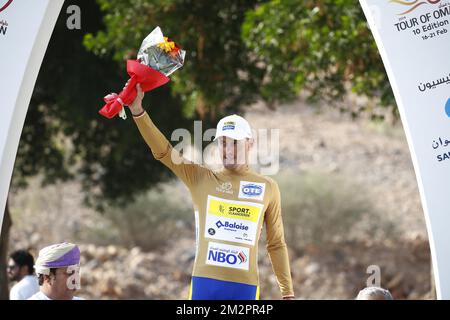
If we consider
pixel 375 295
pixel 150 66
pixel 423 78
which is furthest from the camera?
pixel 375 295

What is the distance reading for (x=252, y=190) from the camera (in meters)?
5.50

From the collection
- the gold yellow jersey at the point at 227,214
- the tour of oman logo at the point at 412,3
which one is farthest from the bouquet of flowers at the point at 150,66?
the tour of oman logo at the point at 412,3

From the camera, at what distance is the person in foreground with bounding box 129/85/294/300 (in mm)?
5336

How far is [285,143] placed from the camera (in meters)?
29.8

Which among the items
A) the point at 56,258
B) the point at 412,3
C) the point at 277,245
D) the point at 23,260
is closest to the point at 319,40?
the point at 23,260

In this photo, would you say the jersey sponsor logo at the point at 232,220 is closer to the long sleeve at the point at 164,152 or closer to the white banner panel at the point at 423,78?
the long sleeve at the point at 164,152

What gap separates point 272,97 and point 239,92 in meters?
1.15

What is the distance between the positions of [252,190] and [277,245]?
1.33 ft

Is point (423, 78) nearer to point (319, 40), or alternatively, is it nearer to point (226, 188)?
point (226, 188)
